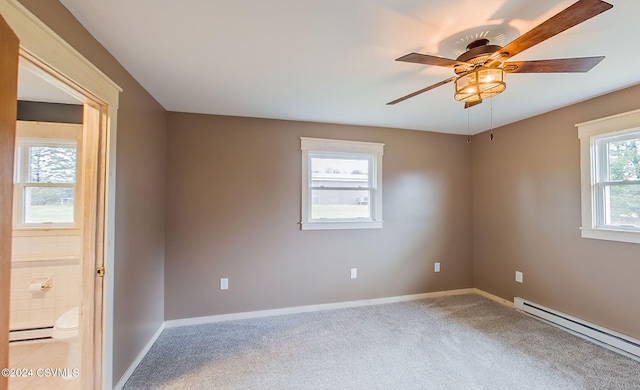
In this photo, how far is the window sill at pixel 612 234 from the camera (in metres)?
2.43

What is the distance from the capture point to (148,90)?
2.50 meters

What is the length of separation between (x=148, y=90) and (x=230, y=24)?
1.42 metres

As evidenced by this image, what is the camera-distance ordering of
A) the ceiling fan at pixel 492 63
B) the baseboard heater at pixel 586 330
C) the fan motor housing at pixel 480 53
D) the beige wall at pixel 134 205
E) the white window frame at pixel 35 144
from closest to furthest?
the ceiling fan at pixel 492 63, the fan motor housing at pixel 480 53, the beige wall at pixel 134 205, the baseboard heater at pixel 586 330, the white window frame at pixel 35 144

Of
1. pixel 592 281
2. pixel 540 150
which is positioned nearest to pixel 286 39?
pixel 540 150

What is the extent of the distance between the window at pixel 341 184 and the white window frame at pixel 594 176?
2.12 m

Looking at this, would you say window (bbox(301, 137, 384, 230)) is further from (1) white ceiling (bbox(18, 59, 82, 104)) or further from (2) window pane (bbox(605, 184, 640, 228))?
(1) white ceiling (bbox(18, 59, 82, 104))

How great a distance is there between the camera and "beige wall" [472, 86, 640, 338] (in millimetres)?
2549

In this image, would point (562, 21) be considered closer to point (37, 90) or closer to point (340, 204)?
point (340, 204)

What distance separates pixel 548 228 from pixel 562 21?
2796 millimetres

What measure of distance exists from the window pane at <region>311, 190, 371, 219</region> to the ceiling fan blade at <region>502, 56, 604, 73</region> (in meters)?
2.28

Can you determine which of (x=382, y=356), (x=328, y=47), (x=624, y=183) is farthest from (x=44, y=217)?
(x=624, y=183)

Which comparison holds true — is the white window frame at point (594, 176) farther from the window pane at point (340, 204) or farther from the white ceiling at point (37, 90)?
the white ceiling at point (37, 90)

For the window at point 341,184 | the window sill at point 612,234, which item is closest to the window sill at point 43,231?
the window at point 341,184

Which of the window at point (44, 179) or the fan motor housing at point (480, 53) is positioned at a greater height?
the fan motor housing at point (480, 53)
